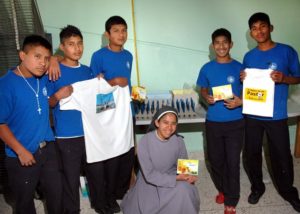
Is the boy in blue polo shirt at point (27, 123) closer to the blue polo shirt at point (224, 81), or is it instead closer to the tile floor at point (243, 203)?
the tile floor at point (243, 203)

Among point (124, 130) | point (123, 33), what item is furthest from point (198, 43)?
point (124, 130)

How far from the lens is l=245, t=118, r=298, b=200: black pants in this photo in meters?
2.47

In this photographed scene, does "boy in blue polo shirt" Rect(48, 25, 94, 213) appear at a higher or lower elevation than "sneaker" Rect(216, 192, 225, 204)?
higher

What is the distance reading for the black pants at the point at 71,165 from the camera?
2.28m

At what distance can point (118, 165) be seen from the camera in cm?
275

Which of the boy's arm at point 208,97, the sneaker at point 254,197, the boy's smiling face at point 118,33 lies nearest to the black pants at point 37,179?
the boy's smiling face at point 118,33

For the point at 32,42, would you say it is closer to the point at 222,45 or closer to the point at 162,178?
the point at 162,178

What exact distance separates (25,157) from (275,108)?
77.7 inches

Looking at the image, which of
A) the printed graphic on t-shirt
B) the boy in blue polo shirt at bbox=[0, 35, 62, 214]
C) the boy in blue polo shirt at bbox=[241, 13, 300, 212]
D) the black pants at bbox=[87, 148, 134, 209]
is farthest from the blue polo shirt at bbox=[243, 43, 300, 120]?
the boy in blue polo shirt at bbox=[0, 35, 62, 214]

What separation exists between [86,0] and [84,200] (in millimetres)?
2207

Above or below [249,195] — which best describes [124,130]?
above

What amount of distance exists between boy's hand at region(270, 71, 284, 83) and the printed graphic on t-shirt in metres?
1.31

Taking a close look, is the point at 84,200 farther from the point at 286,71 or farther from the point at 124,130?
the point at 286,71

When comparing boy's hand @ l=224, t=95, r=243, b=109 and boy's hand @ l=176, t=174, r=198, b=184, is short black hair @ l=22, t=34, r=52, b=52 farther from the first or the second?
boy's hand @ l=224, t=95, r=243, b=109
